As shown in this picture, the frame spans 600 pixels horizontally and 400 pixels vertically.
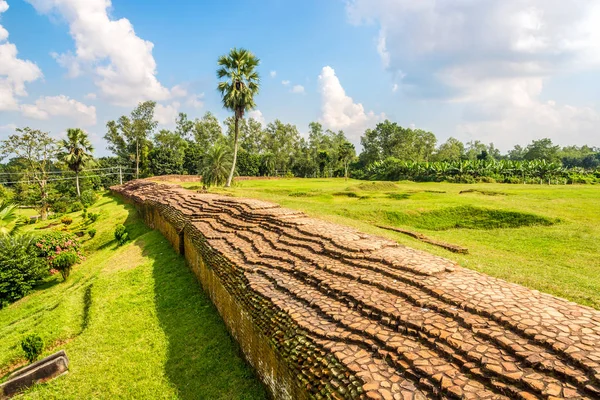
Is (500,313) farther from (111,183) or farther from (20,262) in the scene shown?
(111,183)

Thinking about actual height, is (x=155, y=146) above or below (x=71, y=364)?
above

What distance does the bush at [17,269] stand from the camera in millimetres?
13531

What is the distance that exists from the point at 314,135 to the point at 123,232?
60274 mm

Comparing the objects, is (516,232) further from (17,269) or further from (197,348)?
(17,269)

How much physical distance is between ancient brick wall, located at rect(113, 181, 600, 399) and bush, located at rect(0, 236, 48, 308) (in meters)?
11.2

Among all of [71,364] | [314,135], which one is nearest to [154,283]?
[71,364]

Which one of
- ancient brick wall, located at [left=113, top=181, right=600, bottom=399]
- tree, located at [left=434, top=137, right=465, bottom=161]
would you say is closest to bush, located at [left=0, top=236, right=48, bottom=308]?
ancient brick wall, located at [left=113, top=181, right=600, bottom=399]

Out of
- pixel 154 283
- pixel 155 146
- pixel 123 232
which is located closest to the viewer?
pixel 154 283

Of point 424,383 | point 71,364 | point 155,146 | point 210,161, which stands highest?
point 155,146

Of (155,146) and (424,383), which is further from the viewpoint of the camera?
(155,146)

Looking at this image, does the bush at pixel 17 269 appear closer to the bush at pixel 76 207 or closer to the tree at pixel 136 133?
the bush at pixel 76 207

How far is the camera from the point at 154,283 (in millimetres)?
10852

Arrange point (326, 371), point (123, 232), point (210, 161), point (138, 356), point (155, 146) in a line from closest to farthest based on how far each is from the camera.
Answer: point (326, 371) → point (138, 356) → point (123, 232) → point (210, 161) → point (155, 146)

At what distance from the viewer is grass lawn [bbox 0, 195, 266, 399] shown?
6.27m
